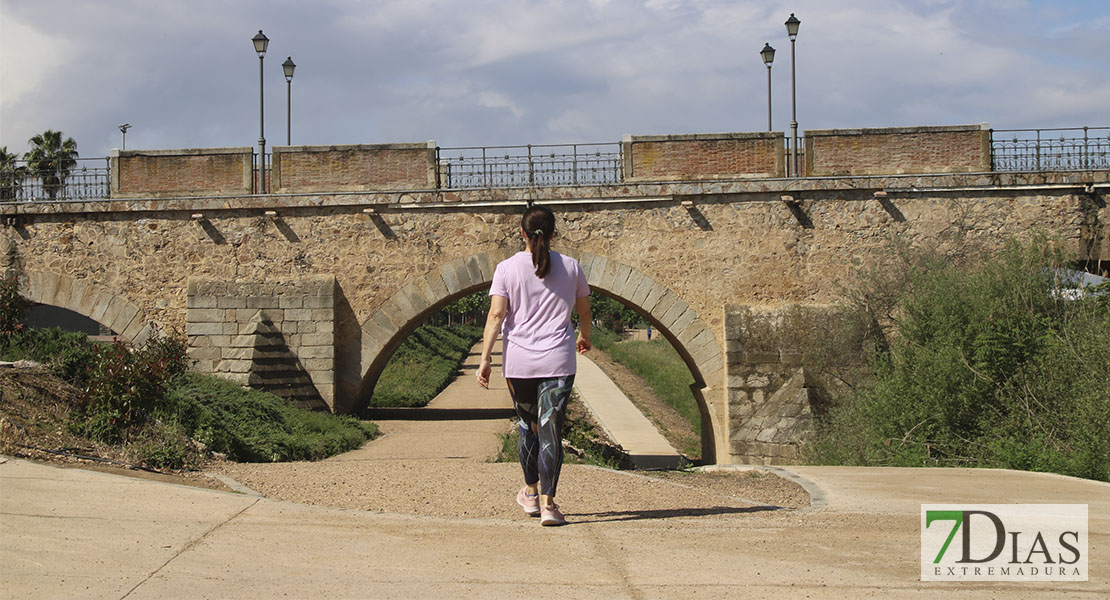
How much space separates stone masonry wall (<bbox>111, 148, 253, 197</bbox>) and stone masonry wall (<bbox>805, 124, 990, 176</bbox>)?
8311 mm

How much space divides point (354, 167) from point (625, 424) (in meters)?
10.7

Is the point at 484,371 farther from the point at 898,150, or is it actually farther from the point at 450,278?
the point at 898,150

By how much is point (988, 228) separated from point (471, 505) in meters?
10.6

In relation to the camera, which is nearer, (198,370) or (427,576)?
(427,576)

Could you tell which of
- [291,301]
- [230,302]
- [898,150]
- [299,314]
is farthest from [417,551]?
[898,150]

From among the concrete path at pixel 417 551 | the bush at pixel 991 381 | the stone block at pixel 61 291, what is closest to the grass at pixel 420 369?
the stone block at pixel 61 291

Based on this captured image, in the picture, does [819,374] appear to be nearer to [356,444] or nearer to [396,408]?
[356,444]

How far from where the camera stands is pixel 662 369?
32.2 m

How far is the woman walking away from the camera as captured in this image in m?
5.30

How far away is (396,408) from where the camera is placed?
65.6 feet

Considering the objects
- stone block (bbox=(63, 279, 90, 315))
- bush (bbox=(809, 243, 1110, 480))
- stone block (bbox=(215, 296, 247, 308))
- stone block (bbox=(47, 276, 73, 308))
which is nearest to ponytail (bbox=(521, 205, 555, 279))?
bush (bbox=(809, 243, 1110, 480))

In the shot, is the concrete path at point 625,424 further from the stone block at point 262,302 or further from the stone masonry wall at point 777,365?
the stone block at point 262,302

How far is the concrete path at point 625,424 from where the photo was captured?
692 inches

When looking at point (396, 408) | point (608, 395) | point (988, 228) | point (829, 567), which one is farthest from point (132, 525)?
point (608, 395)
